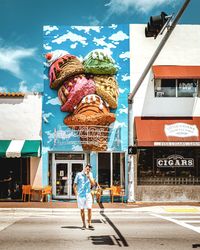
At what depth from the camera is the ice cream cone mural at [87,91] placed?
70.5 ft

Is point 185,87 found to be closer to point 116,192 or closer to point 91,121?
point 91,121

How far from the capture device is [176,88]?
73.8 feet

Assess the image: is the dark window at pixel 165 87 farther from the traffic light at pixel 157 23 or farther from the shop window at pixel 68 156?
the traffic light at pixel 157 23

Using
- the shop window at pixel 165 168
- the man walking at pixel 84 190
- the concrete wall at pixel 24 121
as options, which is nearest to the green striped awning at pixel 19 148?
the concrete wall at pixel 24 121

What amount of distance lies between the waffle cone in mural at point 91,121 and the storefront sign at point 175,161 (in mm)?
3187

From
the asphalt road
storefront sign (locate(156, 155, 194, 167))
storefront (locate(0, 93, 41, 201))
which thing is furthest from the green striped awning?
the asphalt road

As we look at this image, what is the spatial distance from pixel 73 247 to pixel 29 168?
45.5 feet

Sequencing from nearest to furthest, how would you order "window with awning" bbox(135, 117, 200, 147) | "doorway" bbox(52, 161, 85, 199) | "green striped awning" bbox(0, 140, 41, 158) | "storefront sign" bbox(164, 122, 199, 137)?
"green striped awning" bbox(0, 140, 41, 158) → "window with awning" bbox(135, 117, 200, 147) → "storefront sign" bbox(164, 122, 199, 137) → "doorway" bbox(52, 161, 85, 199)

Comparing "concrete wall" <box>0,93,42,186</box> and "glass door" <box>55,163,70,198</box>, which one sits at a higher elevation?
"concrete wall" <box>0,93,42,186</box>

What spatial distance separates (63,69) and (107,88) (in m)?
2.57

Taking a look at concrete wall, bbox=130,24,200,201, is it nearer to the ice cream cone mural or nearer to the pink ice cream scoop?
the ice cream cone mural

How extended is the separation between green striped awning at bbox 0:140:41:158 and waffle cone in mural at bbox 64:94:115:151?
2.17 meters

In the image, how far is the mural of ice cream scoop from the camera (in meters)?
21.6

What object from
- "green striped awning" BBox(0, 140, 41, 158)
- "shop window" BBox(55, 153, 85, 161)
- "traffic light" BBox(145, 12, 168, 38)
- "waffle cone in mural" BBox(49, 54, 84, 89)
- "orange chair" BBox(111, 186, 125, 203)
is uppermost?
"waffle cone in mural" BBox(49, 54, 84, 89)
